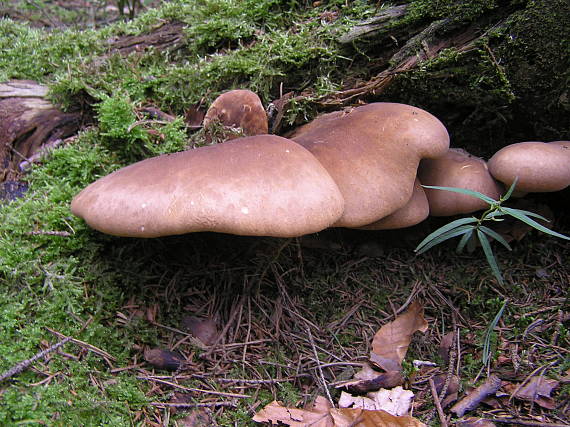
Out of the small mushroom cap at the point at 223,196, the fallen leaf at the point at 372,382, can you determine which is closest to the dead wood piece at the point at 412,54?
the small mushroom cap at the point at 223,196

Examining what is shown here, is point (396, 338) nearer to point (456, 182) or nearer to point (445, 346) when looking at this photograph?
point (445, 346)

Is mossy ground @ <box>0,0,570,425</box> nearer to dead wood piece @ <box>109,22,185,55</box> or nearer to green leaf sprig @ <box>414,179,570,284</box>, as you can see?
dead wood piece @ <box>109,22,185,55</box>

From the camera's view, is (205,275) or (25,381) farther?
(205,275)

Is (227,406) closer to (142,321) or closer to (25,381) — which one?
(142,321)

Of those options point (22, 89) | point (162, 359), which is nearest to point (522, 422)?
point (162, 359)

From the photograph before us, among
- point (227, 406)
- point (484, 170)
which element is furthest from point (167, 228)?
point (484, 170)
